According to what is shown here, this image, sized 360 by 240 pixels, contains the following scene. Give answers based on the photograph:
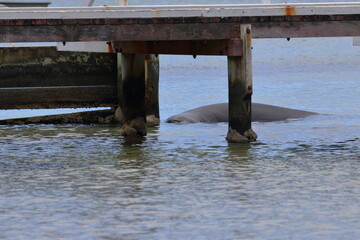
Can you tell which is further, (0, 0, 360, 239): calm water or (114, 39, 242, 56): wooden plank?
(114, 39, 242, 56): wooden plank

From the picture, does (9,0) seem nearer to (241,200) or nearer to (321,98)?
(241,200)

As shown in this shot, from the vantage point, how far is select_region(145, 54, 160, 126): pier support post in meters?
24.0

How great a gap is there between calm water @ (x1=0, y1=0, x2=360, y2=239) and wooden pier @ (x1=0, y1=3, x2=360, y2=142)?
4.75ft

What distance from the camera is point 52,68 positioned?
964 inches

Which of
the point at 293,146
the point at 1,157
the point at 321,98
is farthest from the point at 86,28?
the point at 321,98

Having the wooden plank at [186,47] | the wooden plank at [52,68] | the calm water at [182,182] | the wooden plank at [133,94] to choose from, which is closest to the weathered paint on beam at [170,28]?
the wooden plank at [186,47]

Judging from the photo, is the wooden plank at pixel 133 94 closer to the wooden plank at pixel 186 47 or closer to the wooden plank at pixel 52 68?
the wooden plank at pixel 186 47

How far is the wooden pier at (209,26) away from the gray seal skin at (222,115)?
202 inches

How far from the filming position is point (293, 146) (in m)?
19.4

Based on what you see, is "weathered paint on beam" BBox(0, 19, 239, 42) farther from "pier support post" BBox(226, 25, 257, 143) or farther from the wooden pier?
"pier support post" BBox(226, 25, 257, 143)

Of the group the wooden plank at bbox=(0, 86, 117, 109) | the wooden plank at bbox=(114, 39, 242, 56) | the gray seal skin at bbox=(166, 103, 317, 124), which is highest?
the wooden plank at bbox=(114, 39, 242, 56)

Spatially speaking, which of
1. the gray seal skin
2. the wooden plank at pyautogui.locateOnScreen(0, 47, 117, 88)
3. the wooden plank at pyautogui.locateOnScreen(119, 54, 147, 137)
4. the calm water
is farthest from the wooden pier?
the wooden plank at pyautogui.locateOnScreen(0, 47, 117, 88)

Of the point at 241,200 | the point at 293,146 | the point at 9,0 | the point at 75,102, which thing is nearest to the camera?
the point at 241,200

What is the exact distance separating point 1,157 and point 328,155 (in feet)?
17.8
